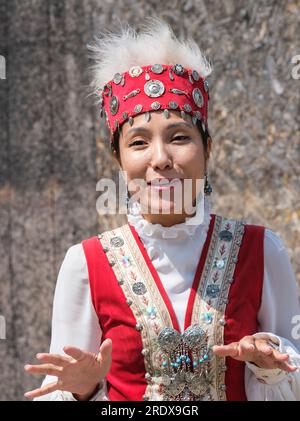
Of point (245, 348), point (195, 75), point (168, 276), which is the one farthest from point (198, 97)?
point (245, 348)

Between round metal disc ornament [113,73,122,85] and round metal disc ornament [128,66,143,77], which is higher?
round metal disc ornament [128,66,143,77]

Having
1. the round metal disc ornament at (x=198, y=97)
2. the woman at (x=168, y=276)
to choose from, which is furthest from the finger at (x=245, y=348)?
the round metal disc ornament at (x=198, y=97)

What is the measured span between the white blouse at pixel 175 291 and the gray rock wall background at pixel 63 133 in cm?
131

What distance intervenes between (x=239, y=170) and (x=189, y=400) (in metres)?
1.66

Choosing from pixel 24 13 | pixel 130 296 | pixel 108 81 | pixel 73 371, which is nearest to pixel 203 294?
pixel 130 296

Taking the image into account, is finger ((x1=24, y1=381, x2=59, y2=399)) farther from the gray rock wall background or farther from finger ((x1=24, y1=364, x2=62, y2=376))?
the gray rock wall background

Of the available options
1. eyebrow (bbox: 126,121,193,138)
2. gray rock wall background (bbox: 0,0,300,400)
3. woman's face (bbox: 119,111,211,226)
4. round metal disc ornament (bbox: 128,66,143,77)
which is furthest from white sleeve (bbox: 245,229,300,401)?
gray rock wall background (bbox: 0,0,300,400)

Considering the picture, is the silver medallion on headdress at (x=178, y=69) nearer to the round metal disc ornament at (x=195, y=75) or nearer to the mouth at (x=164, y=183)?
the round metal disc ornament at (x=195, y=75)

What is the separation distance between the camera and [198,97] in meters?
2.45

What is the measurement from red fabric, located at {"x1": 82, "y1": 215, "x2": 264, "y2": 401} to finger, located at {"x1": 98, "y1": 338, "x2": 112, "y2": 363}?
0.59ft

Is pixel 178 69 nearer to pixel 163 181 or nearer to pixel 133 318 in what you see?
pixel 163 181

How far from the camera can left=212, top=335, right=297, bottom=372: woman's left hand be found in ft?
6.68

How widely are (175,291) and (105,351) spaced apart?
0.36m

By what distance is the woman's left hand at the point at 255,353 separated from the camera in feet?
6.68
